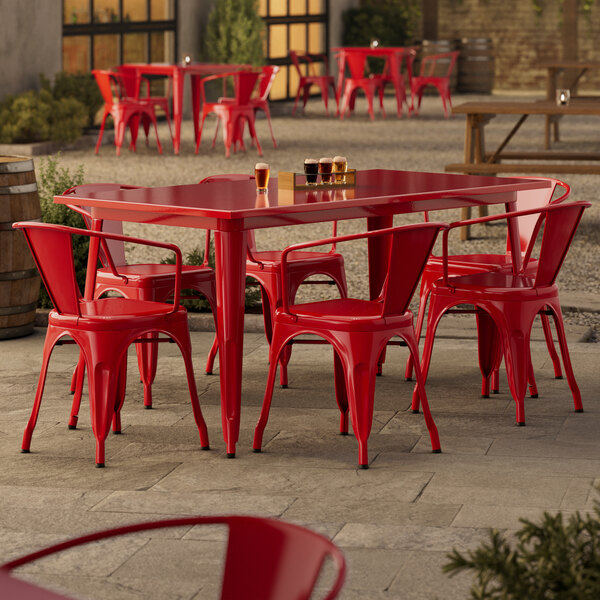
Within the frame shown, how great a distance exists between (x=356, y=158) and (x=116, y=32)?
4.90 meters

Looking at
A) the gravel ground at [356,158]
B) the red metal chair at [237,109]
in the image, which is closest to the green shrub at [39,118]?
the gravel ground at [356,158]

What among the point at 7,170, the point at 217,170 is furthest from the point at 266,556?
the point at 217,170

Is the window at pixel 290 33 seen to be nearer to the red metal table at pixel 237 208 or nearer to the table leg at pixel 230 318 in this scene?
the red metal table at pixel 237 208

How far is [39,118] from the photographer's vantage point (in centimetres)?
1238

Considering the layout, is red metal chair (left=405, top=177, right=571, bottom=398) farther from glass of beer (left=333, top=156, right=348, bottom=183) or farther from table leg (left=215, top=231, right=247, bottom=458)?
table leg (left=215, top=231, right=247, bottom=458)

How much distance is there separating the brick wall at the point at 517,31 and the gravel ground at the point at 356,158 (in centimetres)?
435

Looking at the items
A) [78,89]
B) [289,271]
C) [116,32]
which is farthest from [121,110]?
[289,271]

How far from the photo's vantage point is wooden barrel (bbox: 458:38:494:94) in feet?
68.1

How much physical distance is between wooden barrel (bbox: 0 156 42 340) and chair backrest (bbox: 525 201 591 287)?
79.8 inches

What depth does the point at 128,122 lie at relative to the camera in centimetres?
1245

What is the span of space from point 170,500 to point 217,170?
7.61m

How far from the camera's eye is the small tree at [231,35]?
16.5m

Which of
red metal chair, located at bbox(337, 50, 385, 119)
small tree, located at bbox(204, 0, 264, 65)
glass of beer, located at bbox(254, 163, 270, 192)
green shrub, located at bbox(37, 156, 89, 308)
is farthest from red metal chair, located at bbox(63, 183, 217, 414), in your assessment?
small tree, located at bbox(204, 0, 264, 65)

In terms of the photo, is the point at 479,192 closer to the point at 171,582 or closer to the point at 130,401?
the point at 130,401
